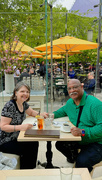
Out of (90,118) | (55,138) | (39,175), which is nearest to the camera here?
(39,175)

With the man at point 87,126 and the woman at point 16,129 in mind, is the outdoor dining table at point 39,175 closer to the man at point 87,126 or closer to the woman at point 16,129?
the man at point 87,126

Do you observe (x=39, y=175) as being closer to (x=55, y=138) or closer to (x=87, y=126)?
(x=55, y=138)

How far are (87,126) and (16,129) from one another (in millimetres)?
907

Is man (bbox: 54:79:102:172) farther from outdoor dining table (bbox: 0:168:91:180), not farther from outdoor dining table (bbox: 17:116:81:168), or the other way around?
outdoor dining table (bbox: 0:168:91:180)

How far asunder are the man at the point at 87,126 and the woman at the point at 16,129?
0.63 meters

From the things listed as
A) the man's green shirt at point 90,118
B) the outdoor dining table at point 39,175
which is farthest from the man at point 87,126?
the outdoor dining table at point 39,175

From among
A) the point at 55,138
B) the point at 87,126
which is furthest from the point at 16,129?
the point at 87,126

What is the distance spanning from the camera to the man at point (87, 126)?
→ 2.25 meters

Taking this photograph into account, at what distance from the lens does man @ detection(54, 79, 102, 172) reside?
225 centimetres

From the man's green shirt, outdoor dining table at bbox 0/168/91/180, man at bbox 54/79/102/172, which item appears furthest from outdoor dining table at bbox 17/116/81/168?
outdoor dining table at bbox 0/168/91/180

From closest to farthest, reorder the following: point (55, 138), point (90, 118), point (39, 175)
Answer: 1. point (39, 175)
2. point (55, 138)
3. point (90, 118)

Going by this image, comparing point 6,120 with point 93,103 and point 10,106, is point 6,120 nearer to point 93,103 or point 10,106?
point 10,106

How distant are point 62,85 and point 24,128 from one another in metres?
5.43

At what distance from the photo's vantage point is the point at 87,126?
7.86 feet
